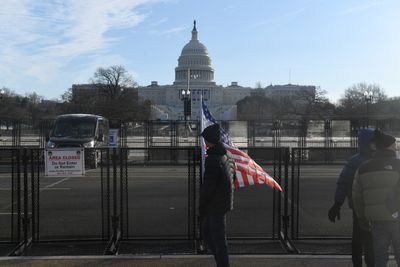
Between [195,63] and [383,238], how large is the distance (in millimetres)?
152436

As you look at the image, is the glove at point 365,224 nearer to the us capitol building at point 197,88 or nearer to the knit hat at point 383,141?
the knit hat at point 383,141

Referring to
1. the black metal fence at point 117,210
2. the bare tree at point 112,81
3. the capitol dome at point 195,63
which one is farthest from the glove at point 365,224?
the capitol dome at point 195,63

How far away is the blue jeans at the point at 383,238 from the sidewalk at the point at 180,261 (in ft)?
5.01

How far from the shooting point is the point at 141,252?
7.66 metres

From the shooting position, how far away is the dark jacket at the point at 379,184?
17.2ft

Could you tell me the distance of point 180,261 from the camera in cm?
686

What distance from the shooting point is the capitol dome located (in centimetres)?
15538

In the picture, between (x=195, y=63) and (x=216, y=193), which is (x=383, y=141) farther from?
(x=195, y=63)

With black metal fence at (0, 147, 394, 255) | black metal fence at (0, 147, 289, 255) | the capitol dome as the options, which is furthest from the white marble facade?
black metal fence at (0, 147, 394, 255)

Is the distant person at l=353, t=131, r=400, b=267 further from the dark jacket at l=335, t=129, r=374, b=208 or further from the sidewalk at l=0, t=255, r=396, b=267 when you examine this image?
the sidewalk at l=0, t=255, r=396, b=267

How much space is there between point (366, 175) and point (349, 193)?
80 centimetres

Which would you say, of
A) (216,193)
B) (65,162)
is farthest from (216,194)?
(65,162)

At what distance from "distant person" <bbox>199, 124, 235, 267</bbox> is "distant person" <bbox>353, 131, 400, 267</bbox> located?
60.9 inches

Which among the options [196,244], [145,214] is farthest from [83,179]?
[196,244]
